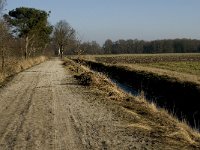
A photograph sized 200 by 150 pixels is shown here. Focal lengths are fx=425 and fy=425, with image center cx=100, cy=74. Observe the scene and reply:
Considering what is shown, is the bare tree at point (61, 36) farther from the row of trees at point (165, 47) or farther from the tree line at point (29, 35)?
the row of trees at point (165, 47)

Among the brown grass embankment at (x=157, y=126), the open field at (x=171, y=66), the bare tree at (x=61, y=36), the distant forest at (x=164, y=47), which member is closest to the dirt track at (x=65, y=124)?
the brown grass embankment at (x=157, y=126)

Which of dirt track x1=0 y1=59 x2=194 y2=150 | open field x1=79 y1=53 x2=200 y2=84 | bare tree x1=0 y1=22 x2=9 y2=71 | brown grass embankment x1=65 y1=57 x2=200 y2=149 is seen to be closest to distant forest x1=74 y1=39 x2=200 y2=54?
open field x1=79 y1=53 x2=200 y2=84

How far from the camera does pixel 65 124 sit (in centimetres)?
1251

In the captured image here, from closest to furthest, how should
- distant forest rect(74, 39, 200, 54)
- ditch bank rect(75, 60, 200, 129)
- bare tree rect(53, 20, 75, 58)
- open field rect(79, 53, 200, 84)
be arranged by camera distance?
ditch bank rect(75, 60, 200, 129) < open field rect(79, 53, 200, 84) < bare tree rect(53, 20, 75, 58) < distant forest rect(74, 39, 200, 54)

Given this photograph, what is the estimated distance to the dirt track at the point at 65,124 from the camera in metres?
9.96

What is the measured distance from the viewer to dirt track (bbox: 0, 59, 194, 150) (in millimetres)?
9961

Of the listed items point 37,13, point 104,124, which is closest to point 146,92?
point 104,124

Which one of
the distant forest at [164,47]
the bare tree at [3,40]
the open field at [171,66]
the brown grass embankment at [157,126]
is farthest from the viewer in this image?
the distant forest at [164,47]

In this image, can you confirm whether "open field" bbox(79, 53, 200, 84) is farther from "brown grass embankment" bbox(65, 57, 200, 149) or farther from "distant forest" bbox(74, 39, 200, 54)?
"distant forest" bbox(74, 39, 200, 54)

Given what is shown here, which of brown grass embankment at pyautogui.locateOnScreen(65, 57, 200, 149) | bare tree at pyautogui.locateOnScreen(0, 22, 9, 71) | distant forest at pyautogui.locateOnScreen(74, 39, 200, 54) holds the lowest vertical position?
distant forest at pyautogui.locateOnScreen(74, 39, 200, 54)

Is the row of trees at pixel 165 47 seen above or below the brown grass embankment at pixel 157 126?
below

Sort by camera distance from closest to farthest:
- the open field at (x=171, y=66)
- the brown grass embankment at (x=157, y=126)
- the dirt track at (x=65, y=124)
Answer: the dirt track at (x=65, y=124)
the brown grass embankment at (x=157, y=126)
the open field at (x=171, y=66)

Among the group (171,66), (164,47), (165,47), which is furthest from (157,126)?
(164,47)

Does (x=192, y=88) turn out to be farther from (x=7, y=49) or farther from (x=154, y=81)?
(x=7, y=49)
